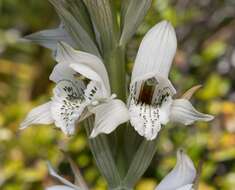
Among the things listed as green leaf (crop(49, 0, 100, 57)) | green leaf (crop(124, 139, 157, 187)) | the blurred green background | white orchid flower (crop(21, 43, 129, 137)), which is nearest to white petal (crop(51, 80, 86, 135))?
white orchid flower (crop(21, 43, 129, 137))

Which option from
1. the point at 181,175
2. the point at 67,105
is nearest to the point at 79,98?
the point at 67,105

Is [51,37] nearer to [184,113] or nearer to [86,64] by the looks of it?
[86,64]

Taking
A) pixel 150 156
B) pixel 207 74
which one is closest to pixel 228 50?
pixel 207 74

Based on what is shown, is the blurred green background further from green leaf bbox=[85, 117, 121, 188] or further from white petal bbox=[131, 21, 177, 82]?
white petal bbox=[131, 21, 177, 82]

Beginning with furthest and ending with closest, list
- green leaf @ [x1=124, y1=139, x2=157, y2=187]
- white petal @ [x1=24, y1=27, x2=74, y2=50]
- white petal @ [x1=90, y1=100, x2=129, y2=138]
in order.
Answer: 1. white petal @ [x1=24, y1=27, x2=74, y2=50]
2. green leaf @ [x1=124, y1=139, x2=157, y2=187]
3. white petal @ [x1=90, y1=100, x2=129, y2=138]

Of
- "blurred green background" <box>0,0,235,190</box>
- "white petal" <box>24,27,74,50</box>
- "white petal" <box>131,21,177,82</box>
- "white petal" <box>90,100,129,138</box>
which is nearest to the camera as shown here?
"white petal" <box>90,100,129,138</box>

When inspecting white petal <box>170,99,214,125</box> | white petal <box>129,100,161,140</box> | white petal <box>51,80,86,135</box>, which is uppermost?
white petal <box>51,80,86,135</box>

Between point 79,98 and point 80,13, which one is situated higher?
point 80,13

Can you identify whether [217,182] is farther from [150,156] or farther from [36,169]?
[150,156]
